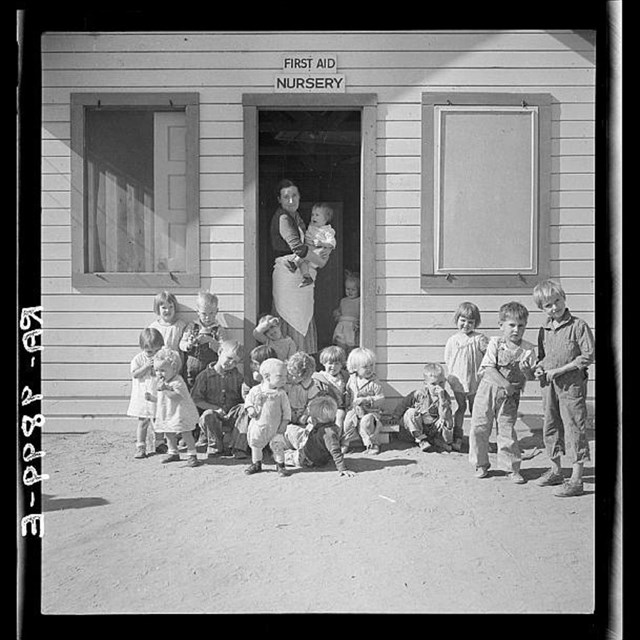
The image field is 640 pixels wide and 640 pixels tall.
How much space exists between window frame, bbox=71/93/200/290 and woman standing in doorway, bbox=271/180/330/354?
13.8 inches

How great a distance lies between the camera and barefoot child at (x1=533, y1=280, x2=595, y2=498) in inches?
148

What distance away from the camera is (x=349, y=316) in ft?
12.6

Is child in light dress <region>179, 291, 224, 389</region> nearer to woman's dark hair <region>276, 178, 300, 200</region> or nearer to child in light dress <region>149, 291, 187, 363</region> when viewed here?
child in light dress <region>149, 291, 187, 363</region>

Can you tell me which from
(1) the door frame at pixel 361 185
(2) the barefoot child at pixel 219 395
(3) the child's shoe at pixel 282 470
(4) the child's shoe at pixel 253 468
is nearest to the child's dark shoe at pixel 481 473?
(1) the door frame at pixel 361 185

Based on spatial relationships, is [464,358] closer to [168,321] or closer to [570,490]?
[570,490]

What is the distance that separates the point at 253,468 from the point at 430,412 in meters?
0.79

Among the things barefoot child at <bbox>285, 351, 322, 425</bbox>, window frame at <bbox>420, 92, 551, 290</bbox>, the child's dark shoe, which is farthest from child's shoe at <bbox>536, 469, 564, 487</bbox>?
barefoot child at <bbox>285, 351, 322, 425</bbox>

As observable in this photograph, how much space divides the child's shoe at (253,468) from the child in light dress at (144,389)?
38 centimetres

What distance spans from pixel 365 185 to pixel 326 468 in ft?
4.04

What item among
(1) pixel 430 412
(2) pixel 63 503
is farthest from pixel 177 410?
(1) pixel 430 412
